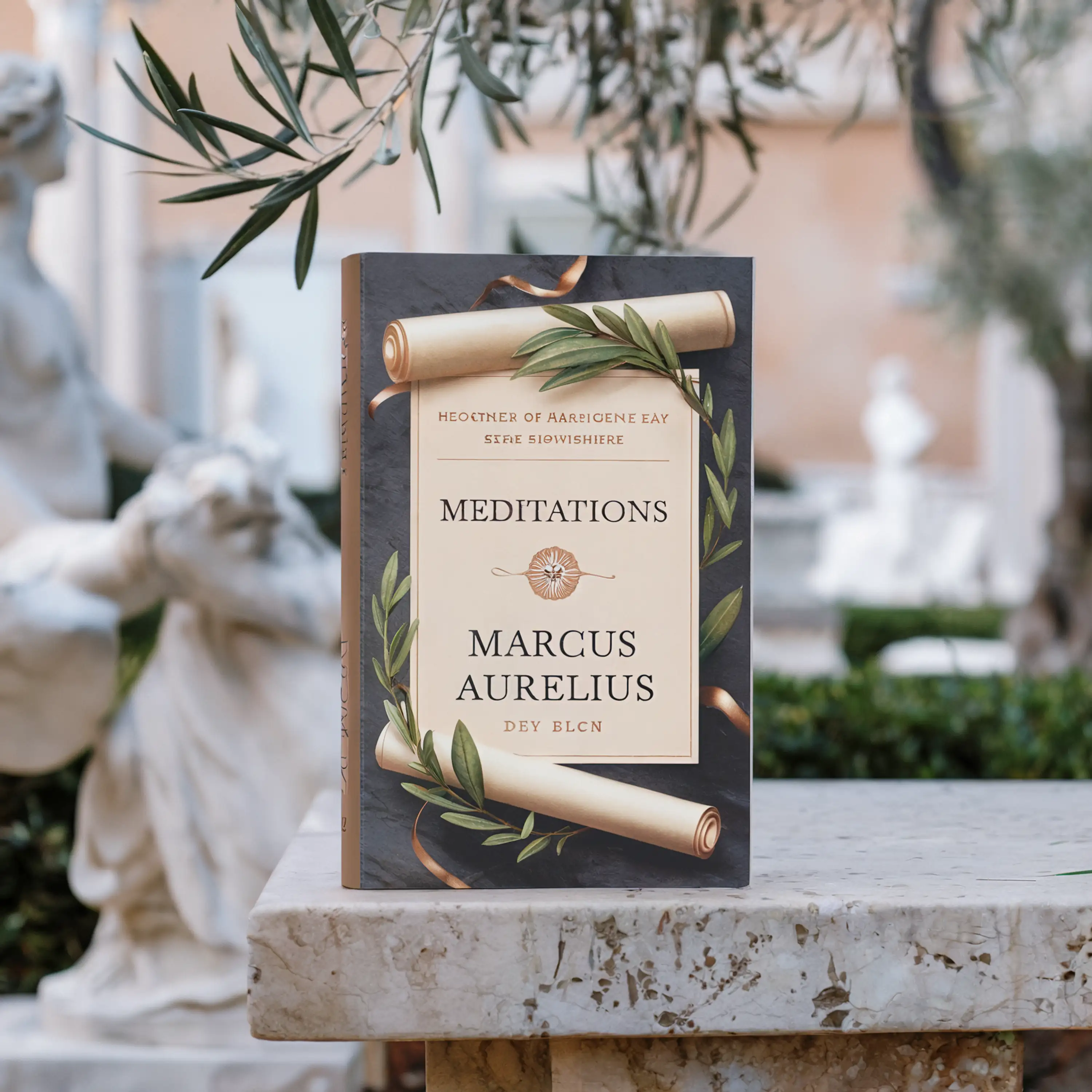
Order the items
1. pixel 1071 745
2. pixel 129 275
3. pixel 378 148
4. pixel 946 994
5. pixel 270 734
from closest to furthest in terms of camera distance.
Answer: pixel 946 994
pixel 378 148
pixel 270 734
pixel 1071 745
pixel 129 275

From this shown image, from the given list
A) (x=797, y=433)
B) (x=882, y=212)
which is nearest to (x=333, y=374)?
(x=797, y=433)

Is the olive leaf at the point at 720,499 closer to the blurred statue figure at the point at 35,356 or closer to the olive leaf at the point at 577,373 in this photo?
the olive leaf at the point at 577,373

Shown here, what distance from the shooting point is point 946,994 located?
0.72 meters

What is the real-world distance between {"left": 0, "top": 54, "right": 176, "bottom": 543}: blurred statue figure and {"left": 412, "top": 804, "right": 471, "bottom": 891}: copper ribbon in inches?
48.9

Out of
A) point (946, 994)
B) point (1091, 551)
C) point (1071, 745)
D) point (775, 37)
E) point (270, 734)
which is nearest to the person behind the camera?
point (946, 994)

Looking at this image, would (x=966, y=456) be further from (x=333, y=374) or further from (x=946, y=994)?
(x=946, y=994)

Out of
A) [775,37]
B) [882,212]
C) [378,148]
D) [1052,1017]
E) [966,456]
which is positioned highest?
[882,212]

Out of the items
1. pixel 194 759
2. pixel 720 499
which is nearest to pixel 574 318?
pixel 720 499

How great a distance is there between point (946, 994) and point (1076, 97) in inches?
309

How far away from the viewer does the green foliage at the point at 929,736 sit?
208 cm

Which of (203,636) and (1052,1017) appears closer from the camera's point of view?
(1052,1017)

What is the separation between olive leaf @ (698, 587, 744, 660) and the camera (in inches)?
29.5

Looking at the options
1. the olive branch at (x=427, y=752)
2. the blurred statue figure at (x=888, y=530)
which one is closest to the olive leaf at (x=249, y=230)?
the olive branch at (x=427, y=752)

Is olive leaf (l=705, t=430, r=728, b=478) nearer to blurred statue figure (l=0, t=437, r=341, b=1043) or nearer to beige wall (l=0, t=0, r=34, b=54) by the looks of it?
blurred statue figure (l=0, t=437, r=341, b=1043)
